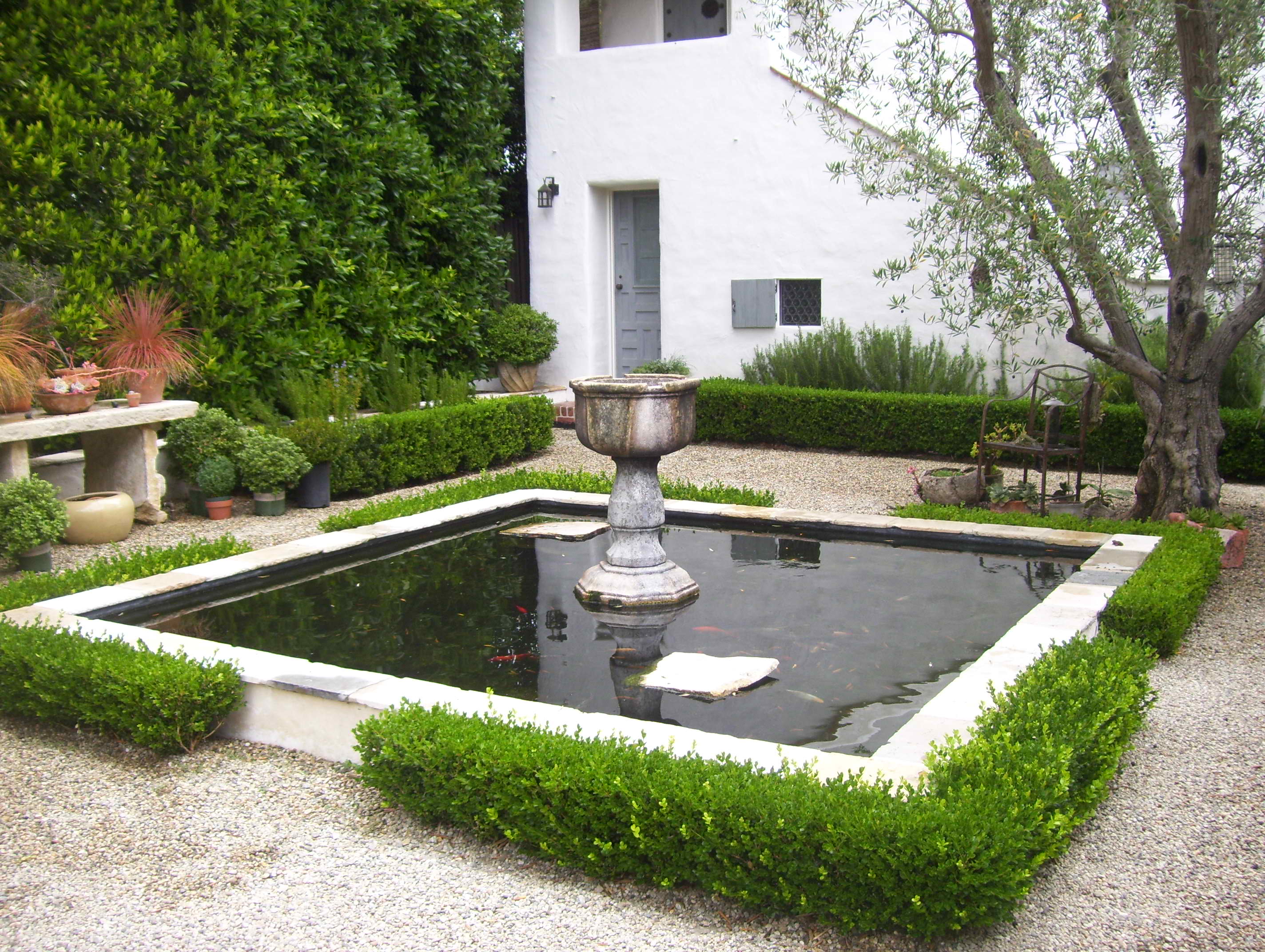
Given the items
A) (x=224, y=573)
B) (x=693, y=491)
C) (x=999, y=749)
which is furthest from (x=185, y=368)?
(x=999, y=749)

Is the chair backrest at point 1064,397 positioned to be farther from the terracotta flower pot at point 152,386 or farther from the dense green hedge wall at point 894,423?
the terracotta flower pot at point 152,386

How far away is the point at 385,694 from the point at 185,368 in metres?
5.39

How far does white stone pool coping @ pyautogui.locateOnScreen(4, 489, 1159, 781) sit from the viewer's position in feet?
13.1

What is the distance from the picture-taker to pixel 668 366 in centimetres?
1319

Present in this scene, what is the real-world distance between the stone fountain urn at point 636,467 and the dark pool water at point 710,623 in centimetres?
20

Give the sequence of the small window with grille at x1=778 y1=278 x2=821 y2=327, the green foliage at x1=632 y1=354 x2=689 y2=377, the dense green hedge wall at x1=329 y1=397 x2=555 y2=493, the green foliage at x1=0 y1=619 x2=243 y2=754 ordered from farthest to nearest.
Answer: the green foliage at x1=632 y1=354 x2=689 y2=377
the small window with grille at x1=778 y1=278 x2=821 y2=327
the dense green hedge wall at x1=329 y1=397 x2=555 y2=493
the green foliage at x1=0 y1=619 x2=243 y2=754

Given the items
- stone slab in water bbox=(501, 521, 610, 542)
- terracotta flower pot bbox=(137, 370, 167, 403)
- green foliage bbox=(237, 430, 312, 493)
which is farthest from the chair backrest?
terracotta flower pot bbox=(137, 370, 167, 403)

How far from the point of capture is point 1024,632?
204 inches

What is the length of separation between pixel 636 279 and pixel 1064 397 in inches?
228

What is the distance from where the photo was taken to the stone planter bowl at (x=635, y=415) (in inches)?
232

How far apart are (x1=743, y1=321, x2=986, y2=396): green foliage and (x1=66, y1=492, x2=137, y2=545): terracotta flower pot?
6812 millimetres

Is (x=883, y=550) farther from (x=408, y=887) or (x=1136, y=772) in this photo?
(x=408, y=887)

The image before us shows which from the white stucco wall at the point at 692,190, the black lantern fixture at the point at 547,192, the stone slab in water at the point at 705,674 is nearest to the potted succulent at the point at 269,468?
the stone slab in water at the point at 705,674

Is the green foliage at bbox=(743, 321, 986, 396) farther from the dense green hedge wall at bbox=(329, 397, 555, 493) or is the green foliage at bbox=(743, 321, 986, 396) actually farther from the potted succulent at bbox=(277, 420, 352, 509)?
the potted succulent at bbox=(277, 420, 352, 509)
